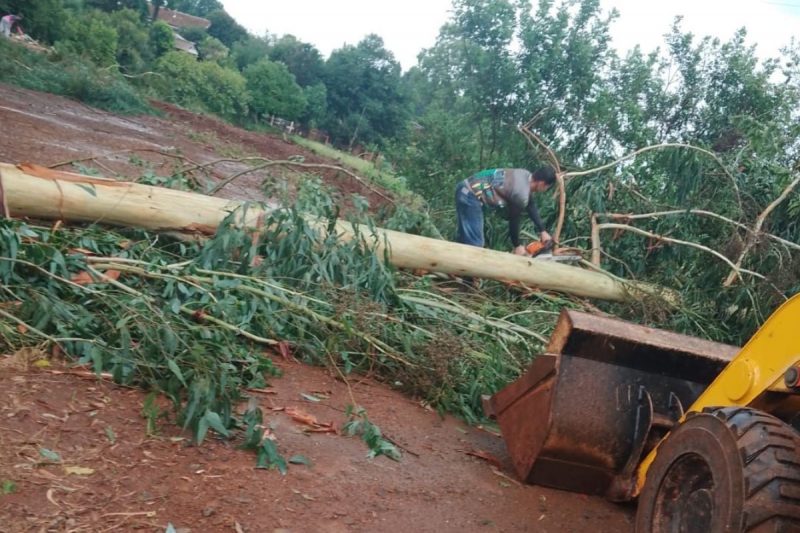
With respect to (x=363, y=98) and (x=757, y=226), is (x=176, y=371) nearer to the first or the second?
(x=757, y=226)

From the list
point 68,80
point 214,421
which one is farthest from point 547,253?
point 68,80

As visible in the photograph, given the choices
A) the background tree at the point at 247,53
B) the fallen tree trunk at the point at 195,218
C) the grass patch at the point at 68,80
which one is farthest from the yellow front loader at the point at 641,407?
the background tree at the point at 247,53

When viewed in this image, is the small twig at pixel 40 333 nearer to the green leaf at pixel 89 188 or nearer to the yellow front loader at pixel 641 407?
the green leaf at pixel 89 188

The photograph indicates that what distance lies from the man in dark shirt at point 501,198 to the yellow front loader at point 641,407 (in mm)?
4390

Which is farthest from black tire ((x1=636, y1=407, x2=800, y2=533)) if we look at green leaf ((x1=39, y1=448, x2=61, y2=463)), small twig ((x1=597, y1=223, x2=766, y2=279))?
small twig ((x1=597, y1=223, x2=766, y2=279))

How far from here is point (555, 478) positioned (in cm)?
436

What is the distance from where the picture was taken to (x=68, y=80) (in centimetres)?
1950

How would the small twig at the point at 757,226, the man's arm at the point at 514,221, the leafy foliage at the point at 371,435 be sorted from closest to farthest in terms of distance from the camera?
the leafy foliage at the point at 371,435
the small twig at the point at 757,226
the man's arm at the point at 514,221

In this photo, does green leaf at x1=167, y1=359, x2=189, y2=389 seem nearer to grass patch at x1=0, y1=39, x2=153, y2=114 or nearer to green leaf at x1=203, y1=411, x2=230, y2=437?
green leaf at x1=203, y1=411, x2=230, y2=437

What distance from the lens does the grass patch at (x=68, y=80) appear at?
19.0m

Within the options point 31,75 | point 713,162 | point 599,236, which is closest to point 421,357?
point 599,236

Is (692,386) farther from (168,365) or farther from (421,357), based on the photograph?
(168,365)

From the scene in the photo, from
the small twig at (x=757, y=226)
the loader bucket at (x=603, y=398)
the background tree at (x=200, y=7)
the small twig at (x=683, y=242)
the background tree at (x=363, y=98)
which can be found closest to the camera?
the loader bucket at (x=603, y=398)

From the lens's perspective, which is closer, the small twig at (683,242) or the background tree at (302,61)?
the small twig at (683,242)
